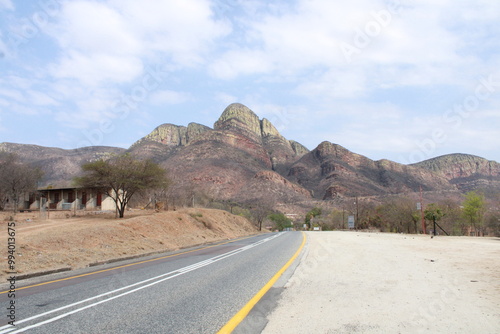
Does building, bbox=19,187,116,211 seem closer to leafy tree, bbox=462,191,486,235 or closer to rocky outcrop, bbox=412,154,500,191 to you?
leafy tree, bbox=462,191,486,235

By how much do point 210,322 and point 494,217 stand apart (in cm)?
5249

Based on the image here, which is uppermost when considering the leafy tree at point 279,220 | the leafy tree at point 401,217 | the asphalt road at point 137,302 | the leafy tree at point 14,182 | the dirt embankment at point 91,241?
the leafy tree at point 14,182

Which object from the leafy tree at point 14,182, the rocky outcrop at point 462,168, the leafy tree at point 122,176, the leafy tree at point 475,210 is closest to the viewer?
the leafy tree at point 122,176

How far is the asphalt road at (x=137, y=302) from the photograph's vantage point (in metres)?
5.11

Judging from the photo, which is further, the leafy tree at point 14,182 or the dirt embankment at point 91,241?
the leafy tree at point 14,182

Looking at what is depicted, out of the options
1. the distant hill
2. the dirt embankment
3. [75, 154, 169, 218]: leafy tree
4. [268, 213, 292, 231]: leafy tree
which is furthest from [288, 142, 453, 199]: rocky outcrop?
the dirt embankment

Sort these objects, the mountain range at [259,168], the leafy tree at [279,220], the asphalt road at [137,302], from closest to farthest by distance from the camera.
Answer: the asphalt road at [137,302]
the leafy tree at [279,220]
the mountain range at [259,168]

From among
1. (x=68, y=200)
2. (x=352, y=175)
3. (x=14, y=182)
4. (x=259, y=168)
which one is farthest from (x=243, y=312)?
(x=352, y=175)

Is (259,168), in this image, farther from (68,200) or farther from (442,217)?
(68,200)

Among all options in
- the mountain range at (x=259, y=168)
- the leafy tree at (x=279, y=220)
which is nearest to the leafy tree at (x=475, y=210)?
the mountain range at (x=259, y=168)

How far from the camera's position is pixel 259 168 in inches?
5630

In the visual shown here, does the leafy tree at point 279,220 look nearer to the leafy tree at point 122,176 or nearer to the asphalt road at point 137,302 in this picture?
the leafy tree at point 122,176

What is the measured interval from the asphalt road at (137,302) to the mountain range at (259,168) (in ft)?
274

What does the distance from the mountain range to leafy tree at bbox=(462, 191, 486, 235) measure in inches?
1948
